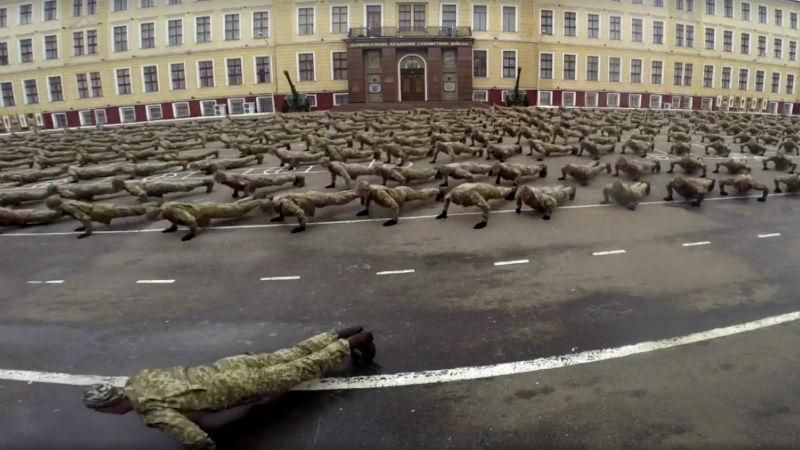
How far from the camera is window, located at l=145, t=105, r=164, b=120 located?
56344mm

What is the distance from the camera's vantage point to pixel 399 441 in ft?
17.0

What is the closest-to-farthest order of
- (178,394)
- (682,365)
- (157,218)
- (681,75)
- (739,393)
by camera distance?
(178,394) < (739,393) < (682,365) < (157,218) < (681,75)

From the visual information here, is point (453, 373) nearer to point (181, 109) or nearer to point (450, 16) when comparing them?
point (450, 16)

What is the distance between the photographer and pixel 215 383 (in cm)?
512

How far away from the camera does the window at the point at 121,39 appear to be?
56.8m

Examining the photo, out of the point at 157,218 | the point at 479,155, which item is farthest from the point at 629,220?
the point at 157,218

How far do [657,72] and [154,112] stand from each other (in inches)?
2352

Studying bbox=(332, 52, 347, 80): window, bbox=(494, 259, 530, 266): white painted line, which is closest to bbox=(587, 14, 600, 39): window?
bbox=(332, 52, 347, 80): window

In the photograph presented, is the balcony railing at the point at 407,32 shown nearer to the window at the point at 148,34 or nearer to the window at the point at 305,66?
the window at the point at 305,66

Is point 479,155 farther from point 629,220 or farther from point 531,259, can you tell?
point 531,259

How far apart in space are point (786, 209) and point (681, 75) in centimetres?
5617

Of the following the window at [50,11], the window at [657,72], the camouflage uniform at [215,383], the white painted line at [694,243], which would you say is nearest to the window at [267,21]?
the window at [50,11]

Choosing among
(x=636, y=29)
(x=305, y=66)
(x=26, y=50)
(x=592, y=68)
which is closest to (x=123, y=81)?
(x=26, y=50)

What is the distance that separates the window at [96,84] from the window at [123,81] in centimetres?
224
